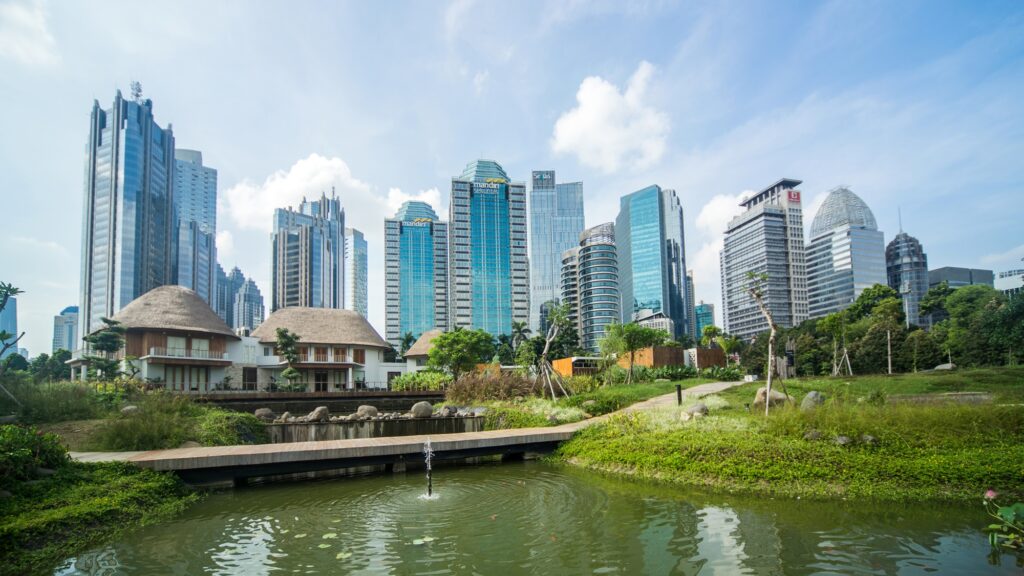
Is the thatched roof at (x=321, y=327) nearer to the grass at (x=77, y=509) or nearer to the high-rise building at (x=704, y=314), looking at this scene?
the grass at (x=77, y=509)

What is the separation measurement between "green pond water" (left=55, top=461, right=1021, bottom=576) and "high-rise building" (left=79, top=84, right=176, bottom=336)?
285 feet

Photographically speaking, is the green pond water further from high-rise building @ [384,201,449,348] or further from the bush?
high-rise building @ [384,201,449,348]

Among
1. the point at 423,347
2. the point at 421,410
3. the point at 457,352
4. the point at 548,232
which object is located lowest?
the point at 421,410

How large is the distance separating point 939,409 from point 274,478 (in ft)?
42.7

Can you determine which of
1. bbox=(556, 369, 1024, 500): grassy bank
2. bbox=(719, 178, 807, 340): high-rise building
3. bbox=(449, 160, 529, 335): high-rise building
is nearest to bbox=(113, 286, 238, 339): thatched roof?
bbox=(556, 369, 1024, 500): grassy bank

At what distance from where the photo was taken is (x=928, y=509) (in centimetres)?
743

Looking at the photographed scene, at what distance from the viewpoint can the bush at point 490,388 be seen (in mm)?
20719

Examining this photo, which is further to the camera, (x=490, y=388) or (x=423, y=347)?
(x=423, y=347)

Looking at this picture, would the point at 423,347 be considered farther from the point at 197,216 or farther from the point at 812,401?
the point at 197,216

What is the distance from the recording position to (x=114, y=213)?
78250mm

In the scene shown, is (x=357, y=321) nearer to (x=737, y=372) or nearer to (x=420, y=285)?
(x=737, y=372)

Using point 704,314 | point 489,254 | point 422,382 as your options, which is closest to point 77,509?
point 422,382

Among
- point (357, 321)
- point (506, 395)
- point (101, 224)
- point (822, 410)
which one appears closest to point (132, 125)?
point (101, 224)

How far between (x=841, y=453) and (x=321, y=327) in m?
33.2
